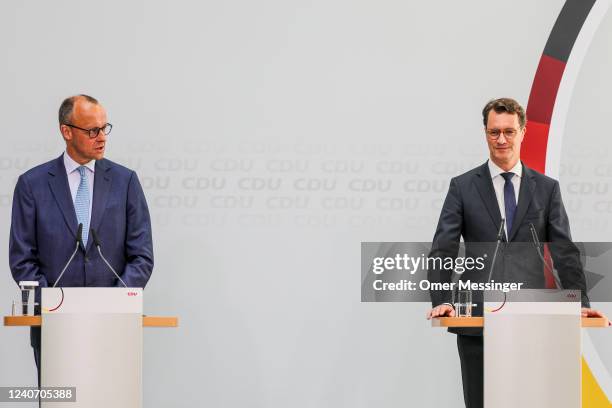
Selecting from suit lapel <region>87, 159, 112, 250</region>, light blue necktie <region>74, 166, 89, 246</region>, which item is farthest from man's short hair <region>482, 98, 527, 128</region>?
light blue necktie <region>74, 166, 89, 246</region>

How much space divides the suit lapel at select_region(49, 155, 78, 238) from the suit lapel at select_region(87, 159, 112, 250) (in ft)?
0.31

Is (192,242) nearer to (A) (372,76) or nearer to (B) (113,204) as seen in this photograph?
A: (B) (113,204)

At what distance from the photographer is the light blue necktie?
4738 millimetres

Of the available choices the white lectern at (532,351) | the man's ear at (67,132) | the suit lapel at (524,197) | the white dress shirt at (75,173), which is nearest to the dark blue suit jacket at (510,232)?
the suit lapel at (524,197)

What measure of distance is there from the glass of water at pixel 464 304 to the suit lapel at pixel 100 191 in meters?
1.74

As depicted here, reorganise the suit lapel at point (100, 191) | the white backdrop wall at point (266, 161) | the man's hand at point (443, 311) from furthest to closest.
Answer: the white backdrop wall at point (266, 161) → the suit lapel at point (100, 191) → the man's hand at point (443, 311)

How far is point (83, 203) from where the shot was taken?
4.77m

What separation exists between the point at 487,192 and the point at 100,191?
1.88 meters

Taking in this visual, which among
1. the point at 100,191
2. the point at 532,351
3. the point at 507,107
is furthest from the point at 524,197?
the point at 100,191

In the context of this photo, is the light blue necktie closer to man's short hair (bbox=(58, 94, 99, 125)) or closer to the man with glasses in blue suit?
the man with glasses in blue suit

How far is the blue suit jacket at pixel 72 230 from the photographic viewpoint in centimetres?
464

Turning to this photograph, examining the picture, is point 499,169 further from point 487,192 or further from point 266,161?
point 266,161

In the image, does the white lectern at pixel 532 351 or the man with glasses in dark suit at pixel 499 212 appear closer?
the white lectern at pixel 532 351

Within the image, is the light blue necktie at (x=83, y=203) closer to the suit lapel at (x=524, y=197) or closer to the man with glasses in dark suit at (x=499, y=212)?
the man with glasses in dark suit at (x=499, y=212)
